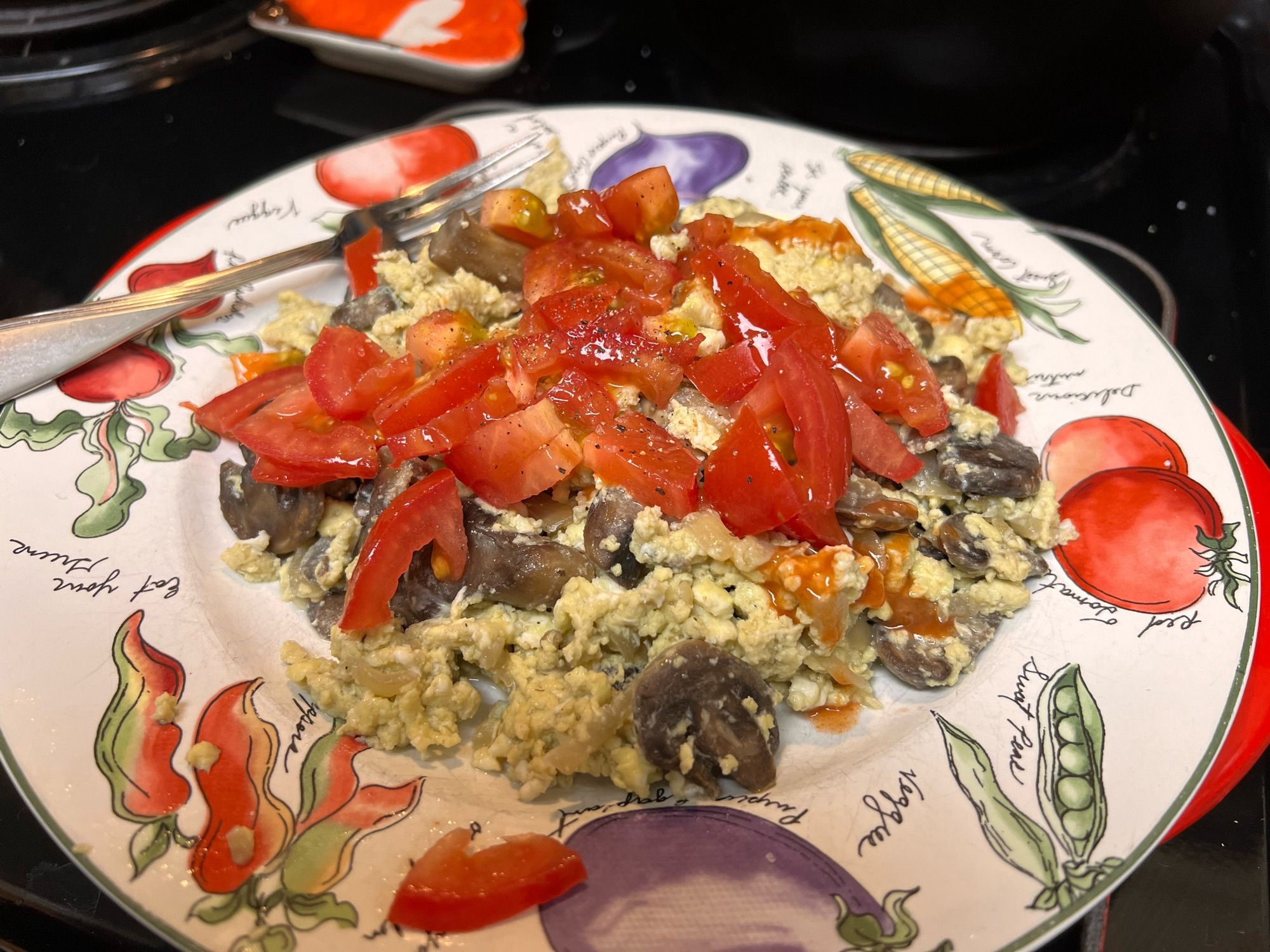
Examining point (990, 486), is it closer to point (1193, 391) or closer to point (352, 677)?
point (1193, 391)

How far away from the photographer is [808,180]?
2605mm

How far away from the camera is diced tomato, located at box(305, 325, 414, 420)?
1.86 metres

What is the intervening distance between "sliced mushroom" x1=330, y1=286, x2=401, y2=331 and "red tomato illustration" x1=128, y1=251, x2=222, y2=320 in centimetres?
40

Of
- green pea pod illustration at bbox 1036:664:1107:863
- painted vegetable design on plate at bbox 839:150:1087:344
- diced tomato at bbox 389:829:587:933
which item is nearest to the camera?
diced tomato at bbox 389:829:587:933

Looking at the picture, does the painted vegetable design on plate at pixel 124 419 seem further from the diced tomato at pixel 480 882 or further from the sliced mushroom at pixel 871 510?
the sliced mushroom at pixel 871 510

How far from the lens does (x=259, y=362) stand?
2.14 m

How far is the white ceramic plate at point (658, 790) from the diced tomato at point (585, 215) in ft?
3.05

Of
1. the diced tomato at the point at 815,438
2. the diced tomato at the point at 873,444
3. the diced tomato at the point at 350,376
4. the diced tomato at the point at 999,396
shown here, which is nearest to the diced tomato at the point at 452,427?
the diced tomato at the point at 350,376

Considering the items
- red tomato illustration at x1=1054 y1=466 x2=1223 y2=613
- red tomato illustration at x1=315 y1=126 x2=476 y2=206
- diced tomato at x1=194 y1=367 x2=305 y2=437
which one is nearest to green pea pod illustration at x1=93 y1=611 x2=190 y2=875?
diced tomato at x1=194 y1=367 x2=305 y2=437

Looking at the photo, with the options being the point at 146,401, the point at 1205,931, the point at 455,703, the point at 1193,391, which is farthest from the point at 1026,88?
the point at 146,401

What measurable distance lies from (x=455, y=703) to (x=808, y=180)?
191 centimetres

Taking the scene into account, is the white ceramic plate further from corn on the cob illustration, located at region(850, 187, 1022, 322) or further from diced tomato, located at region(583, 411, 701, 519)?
diced tomato, located at region(583, 411, 701, 519)

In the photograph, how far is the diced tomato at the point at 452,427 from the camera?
1768 mm

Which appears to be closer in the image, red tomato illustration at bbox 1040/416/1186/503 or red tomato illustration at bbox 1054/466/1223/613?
red tomato illustration at bbox 1054/466/1223/613
